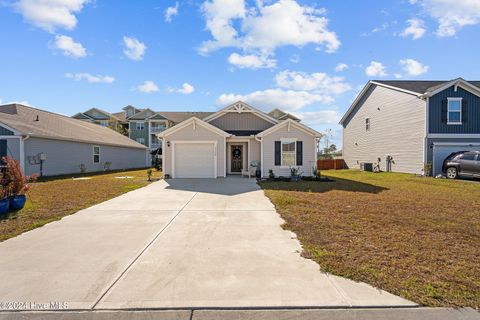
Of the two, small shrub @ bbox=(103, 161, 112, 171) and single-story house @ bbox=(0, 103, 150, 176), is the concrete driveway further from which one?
small shrub @ bbox=(103, 161, 112, 171)

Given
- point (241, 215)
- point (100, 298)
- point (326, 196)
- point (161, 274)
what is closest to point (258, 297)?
point (161, 274)

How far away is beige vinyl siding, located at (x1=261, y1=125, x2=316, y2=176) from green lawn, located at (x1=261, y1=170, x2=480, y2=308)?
7195 mm

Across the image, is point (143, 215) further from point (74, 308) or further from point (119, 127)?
point (119, 127)

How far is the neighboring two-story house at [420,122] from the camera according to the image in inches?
649

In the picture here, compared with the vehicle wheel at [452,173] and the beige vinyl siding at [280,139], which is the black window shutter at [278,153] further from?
the vehicle wheel at [452,173]

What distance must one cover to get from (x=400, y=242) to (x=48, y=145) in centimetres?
2099

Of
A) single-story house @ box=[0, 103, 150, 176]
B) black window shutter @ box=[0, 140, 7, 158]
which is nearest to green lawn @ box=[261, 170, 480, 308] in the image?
single-story house @ box=[0, 103, 150, 176]

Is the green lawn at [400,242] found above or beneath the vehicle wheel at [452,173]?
beneath

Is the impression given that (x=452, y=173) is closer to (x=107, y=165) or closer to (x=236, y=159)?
(x=236, y=159)

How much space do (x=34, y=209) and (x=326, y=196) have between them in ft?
31.0

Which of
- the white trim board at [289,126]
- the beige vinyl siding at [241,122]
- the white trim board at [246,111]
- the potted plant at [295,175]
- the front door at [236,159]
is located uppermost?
the white trim board at [246,111]

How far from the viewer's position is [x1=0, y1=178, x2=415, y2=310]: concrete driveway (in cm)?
291

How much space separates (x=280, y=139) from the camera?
15.6m

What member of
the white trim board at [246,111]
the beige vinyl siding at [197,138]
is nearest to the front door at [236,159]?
the beige vinyl siding at [197,138]
